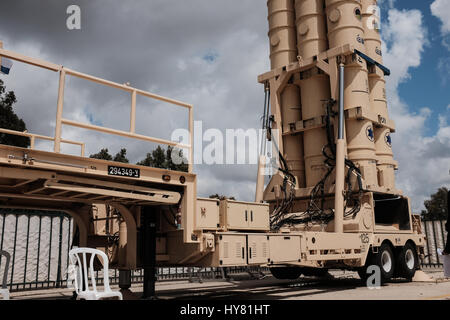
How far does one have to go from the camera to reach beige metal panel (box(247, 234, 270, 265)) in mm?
7984

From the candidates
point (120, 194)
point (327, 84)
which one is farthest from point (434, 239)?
point (120, 194)

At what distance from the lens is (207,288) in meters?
12.0

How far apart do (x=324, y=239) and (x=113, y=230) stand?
458cm

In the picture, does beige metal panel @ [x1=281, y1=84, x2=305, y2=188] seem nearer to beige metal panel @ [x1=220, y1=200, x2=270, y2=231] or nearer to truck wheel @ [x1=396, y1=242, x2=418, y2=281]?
truck wheel @ [x1=396, y1=242, x2=418, y2=281]

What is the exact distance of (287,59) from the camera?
13.4 m

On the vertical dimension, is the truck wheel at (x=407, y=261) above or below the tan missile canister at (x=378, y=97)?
below

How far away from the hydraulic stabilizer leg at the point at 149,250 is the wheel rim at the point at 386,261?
6692 mm

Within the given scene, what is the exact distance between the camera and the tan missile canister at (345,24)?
41.0 feet

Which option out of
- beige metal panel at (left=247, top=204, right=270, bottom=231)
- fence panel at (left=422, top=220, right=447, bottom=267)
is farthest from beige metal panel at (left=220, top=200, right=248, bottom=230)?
fence panel at (left=422, top=220, right=447, bottom=267)

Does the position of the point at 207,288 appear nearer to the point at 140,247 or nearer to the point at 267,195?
the point at 267,195

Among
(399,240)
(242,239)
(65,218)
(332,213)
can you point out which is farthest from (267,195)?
(65,218)

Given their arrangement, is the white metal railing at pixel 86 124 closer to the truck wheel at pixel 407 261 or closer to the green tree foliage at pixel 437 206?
the truck wheel at pixel 407 261

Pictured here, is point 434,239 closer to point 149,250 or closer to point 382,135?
point 382,135

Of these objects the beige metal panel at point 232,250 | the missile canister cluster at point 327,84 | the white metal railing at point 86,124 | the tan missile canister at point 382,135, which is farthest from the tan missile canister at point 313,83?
the white metal railing at point 86,124
